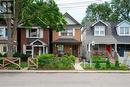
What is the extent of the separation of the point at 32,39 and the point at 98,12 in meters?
44.7

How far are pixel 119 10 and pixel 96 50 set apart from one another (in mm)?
35816

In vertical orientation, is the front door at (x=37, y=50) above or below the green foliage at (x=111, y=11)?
below

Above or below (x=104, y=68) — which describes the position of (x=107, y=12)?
above

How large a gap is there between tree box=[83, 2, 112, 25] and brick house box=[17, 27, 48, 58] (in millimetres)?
37964

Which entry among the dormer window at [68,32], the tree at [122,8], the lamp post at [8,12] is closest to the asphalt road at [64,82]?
the lamp post at [8,12]

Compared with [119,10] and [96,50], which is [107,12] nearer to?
[119,10]

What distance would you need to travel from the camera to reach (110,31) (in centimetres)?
6272

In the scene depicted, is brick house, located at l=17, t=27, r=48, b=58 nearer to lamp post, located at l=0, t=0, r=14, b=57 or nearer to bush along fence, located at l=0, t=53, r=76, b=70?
lamp post, located at l=0, t=0, r=14, b=57

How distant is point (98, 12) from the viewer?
10350 cm

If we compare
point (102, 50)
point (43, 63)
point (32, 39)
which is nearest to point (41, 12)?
point (43, 63)

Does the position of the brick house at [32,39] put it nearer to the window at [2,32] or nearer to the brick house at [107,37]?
the window at [2,32]

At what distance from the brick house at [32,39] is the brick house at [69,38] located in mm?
1636

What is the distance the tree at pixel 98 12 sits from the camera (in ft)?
326

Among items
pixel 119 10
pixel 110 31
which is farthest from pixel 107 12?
pixel 110 31
